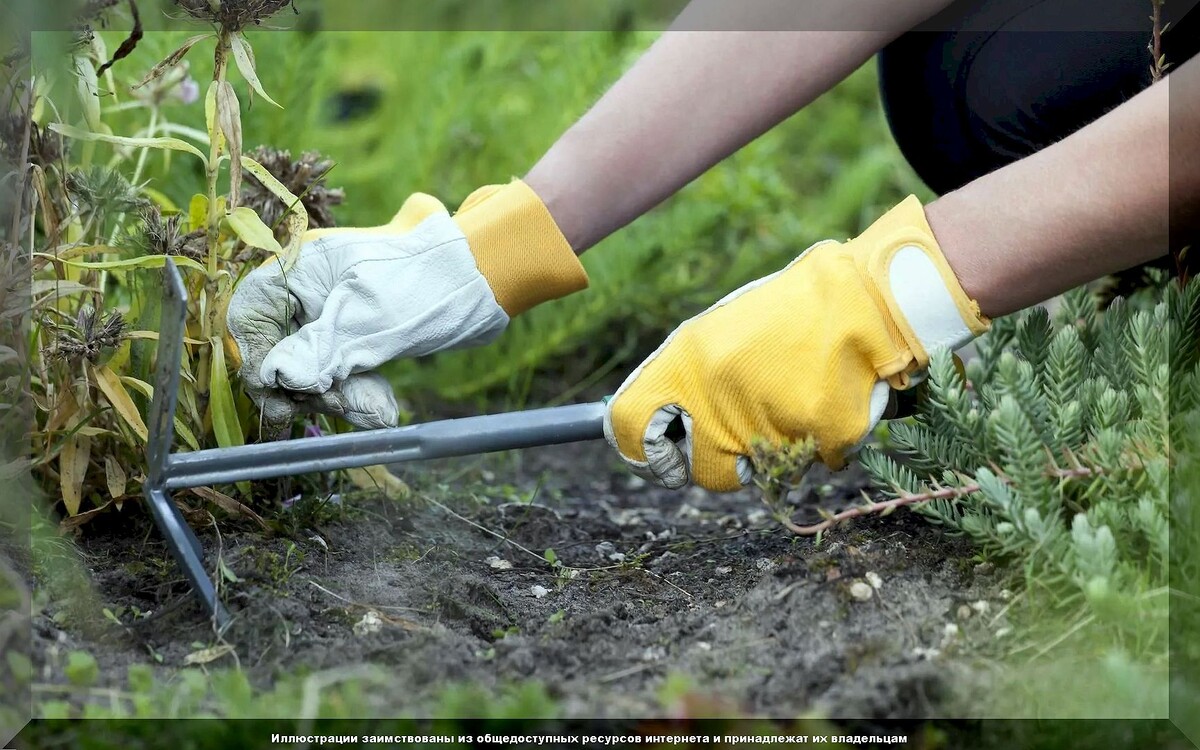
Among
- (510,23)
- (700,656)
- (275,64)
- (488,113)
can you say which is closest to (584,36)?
(488,113)

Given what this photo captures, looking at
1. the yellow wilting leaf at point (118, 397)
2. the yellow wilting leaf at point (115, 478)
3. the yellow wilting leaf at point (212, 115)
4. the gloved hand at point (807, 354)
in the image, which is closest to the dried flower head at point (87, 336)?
the yellow wilting leaf at point (118, 397)

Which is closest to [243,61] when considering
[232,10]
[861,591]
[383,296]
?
[232,10]

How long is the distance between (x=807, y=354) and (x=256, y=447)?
625 mm

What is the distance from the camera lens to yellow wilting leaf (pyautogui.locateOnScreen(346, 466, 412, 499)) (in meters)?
1.47

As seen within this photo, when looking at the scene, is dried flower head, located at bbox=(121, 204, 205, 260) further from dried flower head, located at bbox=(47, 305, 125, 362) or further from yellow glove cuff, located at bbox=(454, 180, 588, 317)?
yellow glove cuff, located at bbox=(454, 180, 588, 317)

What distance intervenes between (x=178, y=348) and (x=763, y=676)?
0.66 metres

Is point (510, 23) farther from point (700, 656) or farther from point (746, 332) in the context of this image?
point (700, 656)

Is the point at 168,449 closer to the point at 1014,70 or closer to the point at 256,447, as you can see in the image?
the point at 256,447

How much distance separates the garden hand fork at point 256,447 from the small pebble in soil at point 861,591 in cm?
35

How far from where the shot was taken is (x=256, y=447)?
1.14 m

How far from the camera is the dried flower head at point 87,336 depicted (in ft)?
3.89

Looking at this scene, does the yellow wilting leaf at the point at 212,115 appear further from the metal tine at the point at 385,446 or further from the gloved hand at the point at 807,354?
the gloved hand at the point at 807,354

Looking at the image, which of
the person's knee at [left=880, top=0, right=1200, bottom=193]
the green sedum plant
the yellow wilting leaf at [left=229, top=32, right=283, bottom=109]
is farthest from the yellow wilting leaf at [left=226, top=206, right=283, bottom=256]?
the person's knee at [left=880, top=0, right=1200, bottom=193]

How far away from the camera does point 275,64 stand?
2043mm
